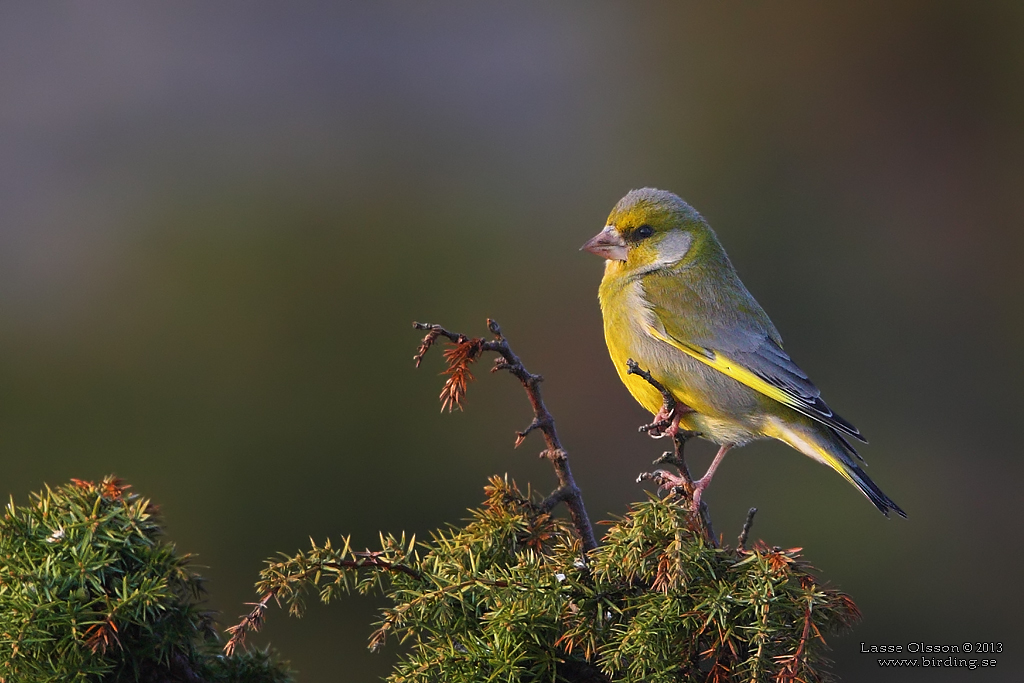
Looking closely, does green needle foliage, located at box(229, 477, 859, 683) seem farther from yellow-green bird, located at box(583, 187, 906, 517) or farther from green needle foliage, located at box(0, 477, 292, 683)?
yellow-green bird, located at box(583, 187, 906, 517)

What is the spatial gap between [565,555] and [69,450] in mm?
3281

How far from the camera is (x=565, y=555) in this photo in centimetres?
170

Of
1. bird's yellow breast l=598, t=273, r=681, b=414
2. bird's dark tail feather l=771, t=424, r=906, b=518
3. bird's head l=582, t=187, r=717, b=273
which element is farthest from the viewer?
bird's head l=582, t=187, r=717, b=273

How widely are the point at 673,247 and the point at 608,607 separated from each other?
1965 millimetres

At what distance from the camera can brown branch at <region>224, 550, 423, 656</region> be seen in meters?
1.63

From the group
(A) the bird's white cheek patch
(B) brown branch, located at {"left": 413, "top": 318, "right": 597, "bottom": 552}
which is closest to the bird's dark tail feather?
(A) the bird's white cheek patch

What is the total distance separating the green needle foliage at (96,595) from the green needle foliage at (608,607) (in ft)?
0.50

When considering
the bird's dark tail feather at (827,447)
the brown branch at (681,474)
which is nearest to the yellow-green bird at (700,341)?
the bird's dark tail feather at (827,447)

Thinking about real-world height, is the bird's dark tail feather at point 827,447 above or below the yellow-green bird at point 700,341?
below

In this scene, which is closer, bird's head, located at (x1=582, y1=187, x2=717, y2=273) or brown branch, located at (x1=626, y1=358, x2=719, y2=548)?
brown branch, located at (x1=626, y1=358, x2=719, y2=548)

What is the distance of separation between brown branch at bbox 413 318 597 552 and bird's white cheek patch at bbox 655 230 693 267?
1.65m

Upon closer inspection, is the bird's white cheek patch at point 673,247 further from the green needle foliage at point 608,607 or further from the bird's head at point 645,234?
the green needle foliage at point 608,607

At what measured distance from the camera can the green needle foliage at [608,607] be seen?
1.57 m

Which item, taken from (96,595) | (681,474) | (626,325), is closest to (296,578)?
(96,595)
